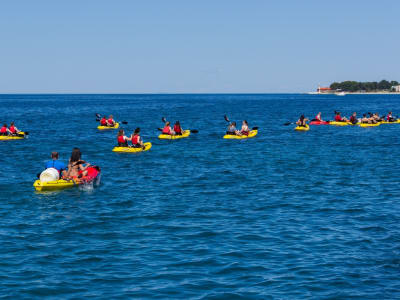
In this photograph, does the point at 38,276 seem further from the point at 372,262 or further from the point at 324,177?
the point at 324,177

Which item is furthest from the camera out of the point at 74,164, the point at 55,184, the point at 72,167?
the point at 72,167

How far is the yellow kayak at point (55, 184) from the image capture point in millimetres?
23453

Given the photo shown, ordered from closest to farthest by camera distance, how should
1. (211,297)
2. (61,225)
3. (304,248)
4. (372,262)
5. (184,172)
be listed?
(211,297)
(372,262)
(304,248)
(61,225)
(184,172)

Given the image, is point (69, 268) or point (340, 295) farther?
point (69, 268)

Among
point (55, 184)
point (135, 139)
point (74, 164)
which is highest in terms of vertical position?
point (135, 139)

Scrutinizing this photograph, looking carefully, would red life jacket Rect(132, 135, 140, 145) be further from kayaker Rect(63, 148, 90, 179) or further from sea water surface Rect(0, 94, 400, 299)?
kayaker Rect(63, 148, 90, 179)

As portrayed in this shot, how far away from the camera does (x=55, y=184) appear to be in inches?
933

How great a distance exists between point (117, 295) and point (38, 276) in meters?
2.39

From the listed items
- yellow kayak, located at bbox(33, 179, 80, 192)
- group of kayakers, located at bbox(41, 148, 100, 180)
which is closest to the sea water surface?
yellow kayak, located at bbox(33, 179, 80, 192)

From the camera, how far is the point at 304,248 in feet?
50.2

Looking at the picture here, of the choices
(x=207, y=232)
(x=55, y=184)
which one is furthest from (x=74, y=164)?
(x=207, y=232)

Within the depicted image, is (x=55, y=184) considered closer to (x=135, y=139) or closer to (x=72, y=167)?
(x=72, y=167)

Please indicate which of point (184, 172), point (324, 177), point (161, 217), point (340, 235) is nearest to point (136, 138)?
point (184, 172)

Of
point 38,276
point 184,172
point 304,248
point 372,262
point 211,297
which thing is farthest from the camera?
point 184,172
